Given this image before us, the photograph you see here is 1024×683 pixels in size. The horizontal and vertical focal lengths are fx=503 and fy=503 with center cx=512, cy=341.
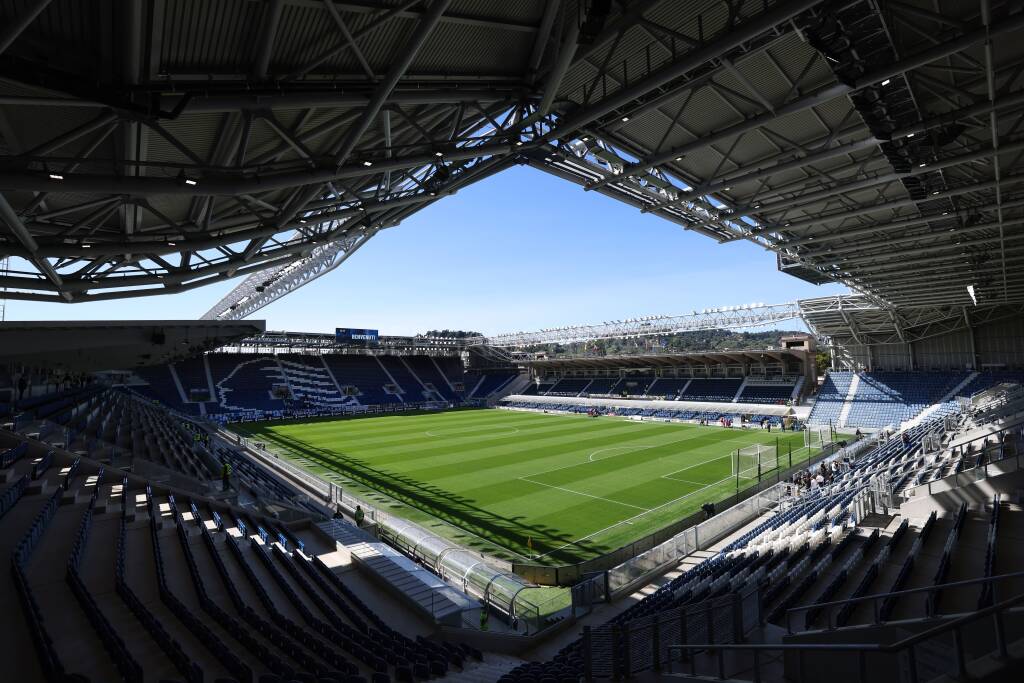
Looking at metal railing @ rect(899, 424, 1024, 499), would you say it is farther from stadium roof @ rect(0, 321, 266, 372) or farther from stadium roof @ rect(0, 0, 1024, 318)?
stadium roof @ rect(0, 321, 266, 372)

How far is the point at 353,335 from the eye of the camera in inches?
2406

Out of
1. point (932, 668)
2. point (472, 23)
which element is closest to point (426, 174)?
point (472, 23)

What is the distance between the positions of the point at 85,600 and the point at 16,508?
5.53 meters

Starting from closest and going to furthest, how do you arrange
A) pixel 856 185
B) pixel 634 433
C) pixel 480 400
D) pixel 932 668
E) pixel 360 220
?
pixel 932 668
pixel 856 185
pixel 360 220
pixel 634 433
pixel 480 400

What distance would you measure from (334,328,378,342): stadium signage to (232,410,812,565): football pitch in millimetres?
17355

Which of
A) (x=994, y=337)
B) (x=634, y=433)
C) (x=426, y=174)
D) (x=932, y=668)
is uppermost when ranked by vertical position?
(x=426, y=174)

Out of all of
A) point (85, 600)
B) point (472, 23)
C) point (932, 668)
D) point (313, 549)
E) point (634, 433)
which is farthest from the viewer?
point (634, 433)

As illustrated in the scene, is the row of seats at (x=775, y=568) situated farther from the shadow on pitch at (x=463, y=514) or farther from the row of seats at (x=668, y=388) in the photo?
the row of seats at (x=668, y=388)

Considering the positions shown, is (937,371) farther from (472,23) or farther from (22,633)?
(22,633)

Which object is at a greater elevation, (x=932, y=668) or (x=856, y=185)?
(x=856, y=185)

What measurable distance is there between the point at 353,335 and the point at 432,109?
5600cm

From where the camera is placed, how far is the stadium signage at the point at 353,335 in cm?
6009

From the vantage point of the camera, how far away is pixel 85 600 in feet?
24.2

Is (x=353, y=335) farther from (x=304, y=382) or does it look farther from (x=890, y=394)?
(x=890, y=394)
